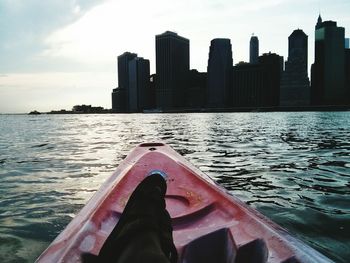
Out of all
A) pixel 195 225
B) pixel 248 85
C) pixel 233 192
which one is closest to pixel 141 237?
pixel 195 225

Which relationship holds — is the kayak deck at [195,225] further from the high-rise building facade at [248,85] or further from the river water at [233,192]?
the high-rise building facade at [248,85]

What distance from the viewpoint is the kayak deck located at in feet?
7.80

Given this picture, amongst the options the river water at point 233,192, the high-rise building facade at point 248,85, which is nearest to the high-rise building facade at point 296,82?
the high-rise building facade at point 248,85

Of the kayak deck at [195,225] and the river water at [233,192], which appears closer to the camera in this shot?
the kayak deck at [195,225]

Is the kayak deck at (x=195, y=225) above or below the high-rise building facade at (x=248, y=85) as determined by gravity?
below

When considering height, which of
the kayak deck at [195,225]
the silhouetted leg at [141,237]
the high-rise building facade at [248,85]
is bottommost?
the kayak deck at [195,225]

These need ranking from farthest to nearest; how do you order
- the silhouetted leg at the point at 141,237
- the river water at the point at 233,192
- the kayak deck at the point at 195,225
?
the river water at the point at 233,192
the kayak deck at the point at 195,225
the silhouetted leg at the point at 141,237

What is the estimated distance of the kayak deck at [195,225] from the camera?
2377mm

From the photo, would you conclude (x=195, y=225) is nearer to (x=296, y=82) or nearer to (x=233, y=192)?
(x=233, y=192)

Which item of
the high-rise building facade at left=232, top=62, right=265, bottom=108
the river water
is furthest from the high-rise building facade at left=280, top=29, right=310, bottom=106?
the river water

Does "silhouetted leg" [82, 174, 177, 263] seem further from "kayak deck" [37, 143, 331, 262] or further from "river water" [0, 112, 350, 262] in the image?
"river water" [0, 112, 350, 262]

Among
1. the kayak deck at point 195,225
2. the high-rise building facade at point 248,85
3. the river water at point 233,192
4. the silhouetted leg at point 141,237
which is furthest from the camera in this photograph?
the high-rise building facade at point 248,85

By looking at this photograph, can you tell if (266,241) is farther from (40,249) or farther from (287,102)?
(287,102)

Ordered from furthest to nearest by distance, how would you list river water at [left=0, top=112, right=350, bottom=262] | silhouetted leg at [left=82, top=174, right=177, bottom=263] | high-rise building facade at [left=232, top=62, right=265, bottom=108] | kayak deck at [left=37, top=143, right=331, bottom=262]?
high-rise building facade at [left=232, top=62, right=265, bottom=108], river water at [left=0, top=112, right=350, bottom=262], kayak deck at [left=37, top=143, right=331, bottom=262], silhouetted leg at [left=82, top=174, right=177, bottom=263]
